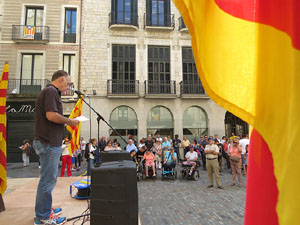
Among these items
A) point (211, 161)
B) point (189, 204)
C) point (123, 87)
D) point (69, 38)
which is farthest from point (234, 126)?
point (69, 38)

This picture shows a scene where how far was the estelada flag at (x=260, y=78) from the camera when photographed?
0.72 meters

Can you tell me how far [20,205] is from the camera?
364 centimetres

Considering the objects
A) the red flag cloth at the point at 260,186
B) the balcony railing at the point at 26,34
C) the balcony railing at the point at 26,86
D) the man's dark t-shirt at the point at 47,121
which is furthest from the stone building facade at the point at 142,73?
the red flag cloth at the point at 260,186

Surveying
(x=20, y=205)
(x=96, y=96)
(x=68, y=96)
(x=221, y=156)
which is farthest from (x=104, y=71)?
(x=20, y=205)

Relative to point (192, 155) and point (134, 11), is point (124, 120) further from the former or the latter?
point (134, 11)

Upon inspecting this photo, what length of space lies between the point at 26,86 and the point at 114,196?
16359 mm

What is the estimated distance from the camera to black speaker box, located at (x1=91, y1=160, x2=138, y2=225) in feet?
7.82

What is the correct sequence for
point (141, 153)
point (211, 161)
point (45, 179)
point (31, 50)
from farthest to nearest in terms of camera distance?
1. point (31, 50)
2. point (141, 153)
3. point (211, 161)
4. point (45, 179)

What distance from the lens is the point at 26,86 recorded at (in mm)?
15484

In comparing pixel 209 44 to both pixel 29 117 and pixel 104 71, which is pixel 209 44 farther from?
pixel 29 117

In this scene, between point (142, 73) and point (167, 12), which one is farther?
point (167, 12)

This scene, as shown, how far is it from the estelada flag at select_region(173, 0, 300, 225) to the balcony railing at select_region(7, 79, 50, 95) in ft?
55.4

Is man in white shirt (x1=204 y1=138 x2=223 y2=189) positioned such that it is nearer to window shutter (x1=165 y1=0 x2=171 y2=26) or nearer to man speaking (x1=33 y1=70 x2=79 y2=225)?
man speaking (x1=33 y1=70 x2=79 y2=225)

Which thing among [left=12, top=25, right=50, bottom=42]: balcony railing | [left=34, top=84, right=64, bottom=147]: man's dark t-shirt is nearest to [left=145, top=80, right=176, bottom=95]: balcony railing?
[left=12, top=25, right=50, bottom=42]: balcony railing
